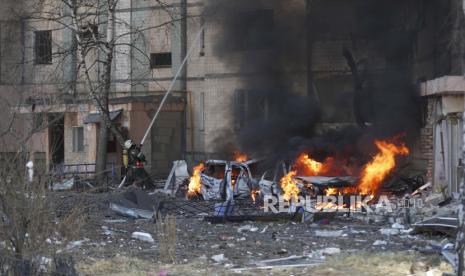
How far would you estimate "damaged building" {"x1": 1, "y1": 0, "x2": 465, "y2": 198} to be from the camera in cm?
1814

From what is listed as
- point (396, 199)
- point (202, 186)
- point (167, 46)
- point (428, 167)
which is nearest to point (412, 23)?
point (428, 167)

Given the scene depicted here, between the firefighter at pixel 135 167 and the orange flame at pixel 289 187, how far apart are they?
209 inches

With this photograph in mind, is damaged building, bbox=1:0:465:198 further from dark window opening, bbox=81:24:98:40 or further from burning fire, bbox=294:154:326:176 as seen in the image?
dark window opening, bbox=81:24:98:40

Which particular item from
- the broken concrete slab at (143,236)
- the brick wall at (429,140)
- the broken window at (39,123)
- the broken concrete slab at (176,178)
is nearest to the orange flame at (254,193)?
the broken concrete slab at (176,178)

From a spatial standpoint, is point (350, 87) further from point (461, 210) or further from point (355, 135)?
point (461, 210)

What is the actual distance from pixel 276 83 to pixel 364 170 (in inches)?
243

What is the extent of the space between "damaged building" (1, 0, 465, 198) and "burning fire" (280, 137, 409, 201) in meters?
0.50

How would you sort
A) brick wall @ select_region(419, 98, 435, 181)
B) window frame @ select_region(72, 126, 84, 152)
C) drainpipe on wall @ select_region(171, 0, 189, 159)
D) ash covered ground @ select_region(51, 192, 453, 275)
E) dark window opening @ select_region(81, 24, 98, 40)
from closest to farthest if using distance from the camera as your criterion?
ash covered ground @ select_region(51, 192, 453, 275) < brick wall @ select_region(419, 98, 435, 181) < dark window opening @ select_region(81, 24, 98, 40) < drainpipe on wall @ select_region(171, 0, 189, 159) < window frame @ select_region(72, 126, 84, 152)

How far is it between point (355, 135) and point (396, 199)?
12.8 feet

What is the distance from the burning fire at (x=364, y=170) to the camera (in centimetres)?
1523

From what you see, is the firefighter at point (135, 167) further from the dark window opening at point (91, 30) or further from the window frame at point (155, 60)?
the window frame at point (155, 60)

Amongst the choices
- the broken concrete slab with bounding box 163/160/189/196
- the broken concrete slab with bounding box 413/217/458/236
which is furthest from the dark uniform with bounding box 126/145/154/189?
the broken concrete slab with bounding box 413/217/458/236

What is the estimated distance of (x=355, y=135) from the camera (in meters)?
19.0

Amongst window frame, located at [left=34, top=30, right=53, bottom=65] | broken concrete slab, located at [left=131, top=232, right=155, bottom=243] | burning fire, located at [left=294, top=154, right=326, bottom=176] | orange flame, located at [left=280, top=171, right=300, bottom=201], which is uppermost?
window frame, located at [left=34, top=30, right=53, bottom=65]
